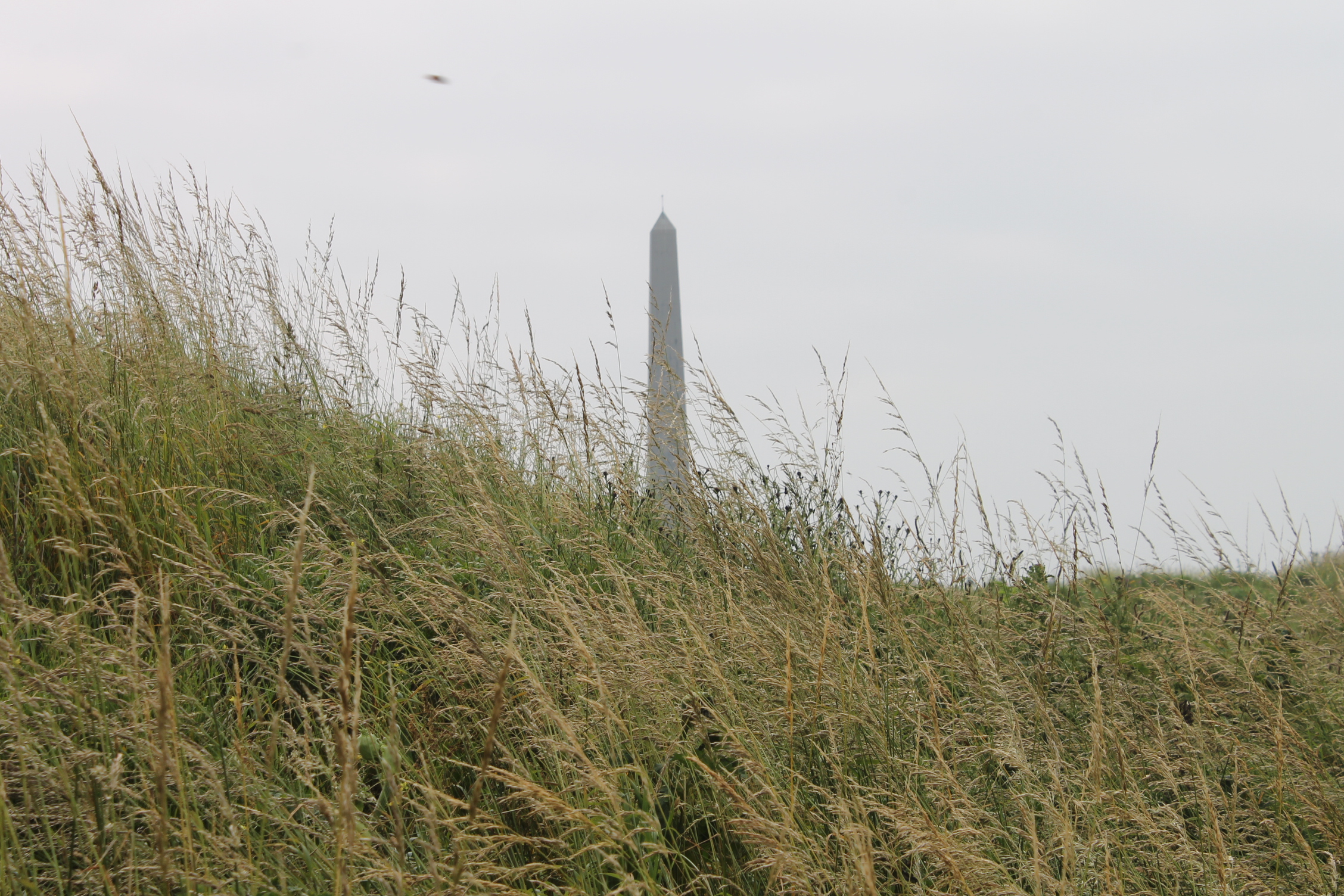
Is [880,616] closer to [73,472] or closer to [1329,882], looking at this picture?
[1329,882]

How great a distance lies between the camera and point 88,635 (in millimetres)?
2578

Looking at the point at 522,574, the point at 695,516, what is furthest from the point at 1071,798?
the point at 695,516

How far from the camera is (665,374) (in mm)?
5051

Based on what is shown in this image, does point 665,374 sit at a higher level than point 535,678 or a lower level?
higher

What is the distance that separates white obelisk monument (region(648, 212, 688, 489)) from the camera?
443 cm

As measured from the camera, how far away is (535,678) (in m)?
2.44

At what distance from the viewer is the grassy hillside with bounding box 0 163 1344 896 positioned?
213cm

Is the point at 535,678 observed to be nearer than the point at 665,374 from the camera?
Yes

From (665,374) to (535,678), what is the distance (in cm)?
283

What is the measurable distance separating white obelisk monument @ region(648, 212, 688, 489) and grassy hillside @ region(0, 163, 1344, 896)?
21cm

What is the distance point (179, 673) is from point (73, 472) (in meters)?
1.26

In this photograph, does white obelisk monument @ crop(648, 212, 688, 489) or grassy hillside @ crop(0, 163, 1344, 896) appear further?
white obelisk monument @ crop(648, 212, 688, 489)

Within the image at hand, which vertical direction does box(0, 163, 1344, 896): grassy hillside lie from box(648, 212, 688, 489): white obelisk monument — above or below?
below

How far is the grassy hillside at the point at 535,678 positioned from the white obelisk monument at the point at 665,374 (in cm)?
21
